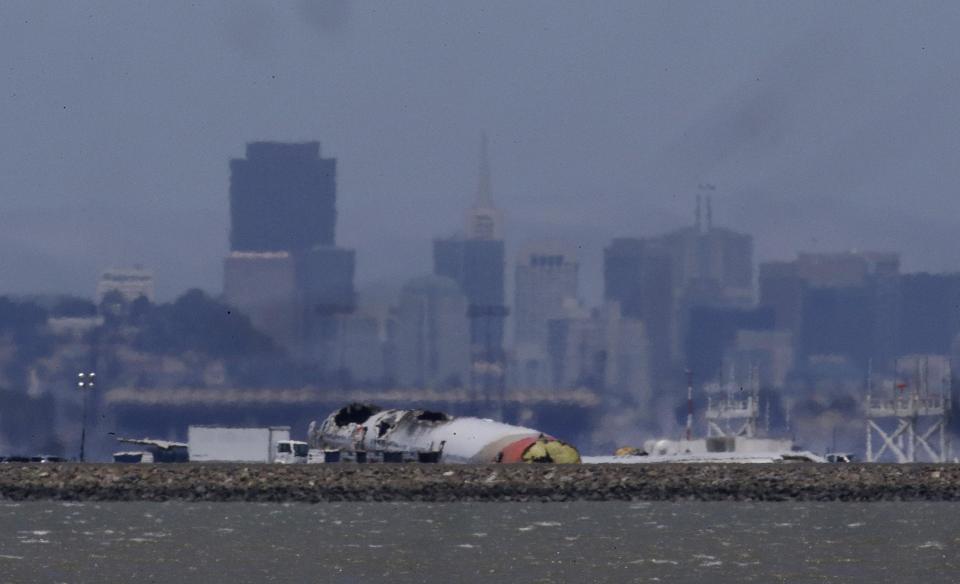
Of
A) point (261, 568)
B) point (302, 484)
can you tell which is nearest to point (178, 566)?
point (261, 568)

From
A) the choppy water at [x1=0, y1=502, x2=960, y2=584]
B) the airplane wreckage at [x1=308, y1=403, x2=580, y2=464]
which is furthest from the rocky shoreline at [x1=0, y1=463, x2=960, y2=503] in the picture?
the choppy water at [x1=0, y1=502, x2=960, y2=584]

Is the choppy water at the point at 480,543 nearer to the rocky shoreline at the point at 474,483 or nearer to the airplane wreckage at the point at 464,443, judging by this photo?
the rocky shoreline at the point at 474,483

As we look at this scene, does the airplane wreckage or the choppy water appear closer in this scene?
the choppy water

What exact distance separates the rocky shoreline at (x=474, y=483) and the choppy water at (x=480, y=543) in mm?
5659

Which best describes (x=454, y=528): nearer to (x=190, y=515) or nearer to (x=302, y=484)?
(x=190, y=515)

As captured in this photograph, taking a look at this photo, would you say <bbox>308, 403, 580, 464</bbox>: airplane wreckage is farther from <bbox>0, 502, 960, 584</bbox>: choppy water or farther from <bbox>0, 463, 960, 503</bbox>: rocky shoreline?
<bbox>0, 502, 960, 584</bbox>: choppy water

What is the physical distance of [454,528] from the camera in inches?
5645

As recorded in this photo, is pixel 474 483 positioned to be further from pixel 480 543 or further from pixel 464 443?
pixel 480 543

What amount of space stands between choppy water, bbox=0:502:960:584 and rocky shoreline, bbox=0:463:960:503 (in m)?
5.66

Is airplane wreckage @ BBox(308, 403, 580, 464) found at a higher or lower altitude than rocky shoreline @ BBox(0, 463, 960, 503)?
higher

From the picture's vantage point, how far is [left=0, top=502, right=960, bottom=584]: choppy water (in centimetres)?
10944

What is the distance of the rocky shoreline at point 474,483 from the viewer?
179m

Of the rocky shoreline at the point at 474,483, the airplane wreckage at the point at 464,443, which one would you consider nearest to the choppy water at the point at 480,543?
the rocky shoreline at the point at 474,483

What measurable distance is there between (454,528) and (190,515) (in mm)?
22908
